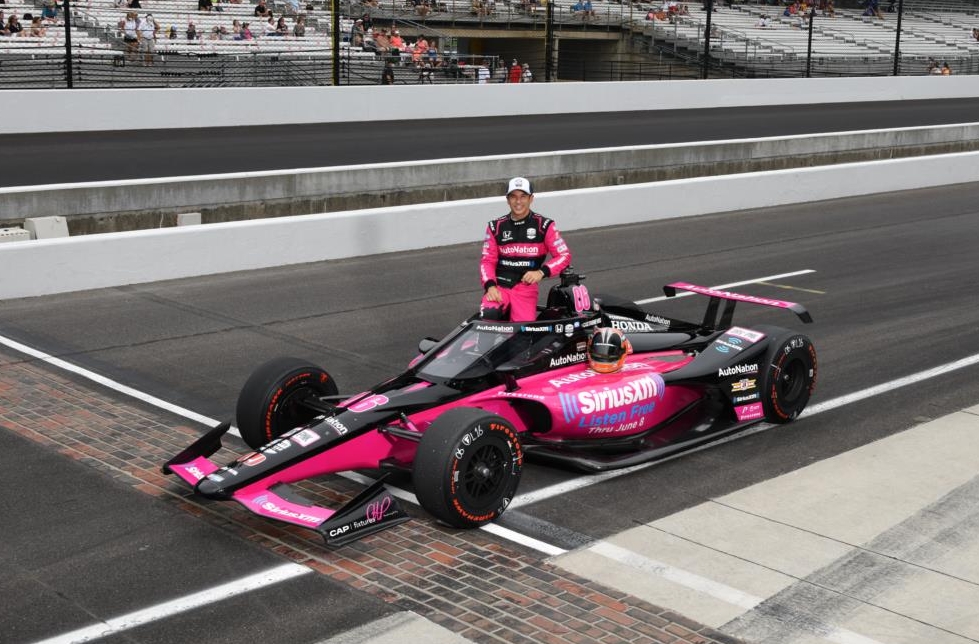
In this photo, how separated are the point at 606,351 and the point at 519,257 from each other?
59.7 inches

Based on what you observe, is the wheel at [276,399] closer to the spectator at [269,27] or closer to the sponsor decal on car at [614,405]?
the sponsor decal on car at [614,405]

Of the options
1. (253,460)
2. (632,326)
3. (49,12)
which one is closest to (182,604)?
(253,460)

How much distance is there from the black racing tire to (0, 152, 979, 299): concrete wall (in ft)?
27.0

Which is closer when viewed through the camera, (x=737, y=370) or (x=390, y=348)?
(x=737, y=370)

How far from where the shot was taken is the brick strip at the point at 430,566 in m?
6.32

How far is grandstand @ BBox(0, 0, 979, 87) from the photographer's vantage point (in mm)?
28938

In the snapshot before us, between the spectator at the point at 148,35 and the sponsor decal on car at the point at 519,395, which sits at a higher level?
the spectator at the point at 148,35

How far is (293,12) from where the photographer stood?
35719 millimetres

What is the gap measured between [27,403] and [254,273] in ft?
20.1

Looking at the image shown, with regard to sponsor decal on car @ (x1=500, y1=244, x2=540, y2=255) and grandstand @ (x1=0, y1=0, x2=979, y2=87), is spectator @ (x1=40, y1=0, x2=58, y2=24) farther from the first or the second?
sponsor decal on car @ (x1=500, y1=244, x2=540, y2=255)

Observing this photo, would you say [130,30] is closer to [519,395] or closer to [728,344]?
[728,344]

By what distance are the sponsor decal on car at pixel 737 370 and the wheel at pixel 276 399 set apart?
122 inches

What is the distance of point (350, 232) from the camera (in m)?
17.3

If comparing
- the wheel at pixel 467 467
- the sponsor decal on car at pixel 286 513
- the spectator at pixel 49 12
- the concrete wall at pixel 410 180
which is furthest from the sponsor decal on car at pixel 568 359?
the spectator at pixel 49 12
